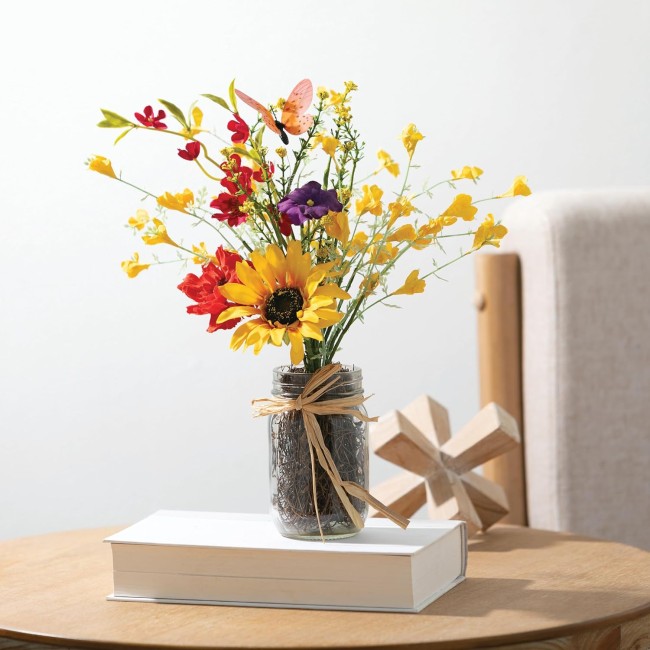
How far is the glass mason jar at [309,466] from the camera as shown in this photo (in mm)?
1039

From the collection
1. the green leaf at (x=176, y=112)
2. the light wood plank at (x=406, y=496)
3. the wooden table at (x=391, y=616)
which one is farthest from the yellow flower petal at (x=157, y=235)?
the light wood plank at (x=406, y=496)

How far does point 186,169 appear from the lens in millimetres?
2219

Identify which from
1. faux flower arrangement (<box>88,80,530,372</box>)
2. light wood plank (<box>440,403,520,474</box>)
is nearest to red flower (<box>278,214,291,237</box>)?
faux flower arrangement (<box>88,80,530,372</box>)

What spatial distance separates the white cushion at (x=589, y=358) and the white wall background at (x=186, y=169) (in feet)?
1.39

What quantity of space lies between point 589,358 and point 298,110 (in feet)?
2.96

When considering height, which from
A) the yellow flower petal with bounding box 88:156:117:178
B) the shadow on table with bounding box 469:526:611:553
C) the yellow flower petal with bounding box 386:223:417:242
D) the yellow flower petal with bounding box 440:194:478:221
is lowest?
the shadow on table with bounding box 469:526:611:553

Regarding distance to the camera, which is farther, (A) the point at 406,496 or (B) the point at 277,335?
(A) the point at 406,496

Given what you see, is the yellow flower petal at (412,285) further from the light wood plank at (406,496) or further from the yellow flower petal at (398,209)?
the light wood plank at (406,496)

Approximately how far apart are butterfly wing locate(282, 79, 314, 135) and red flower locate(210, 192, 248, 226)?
0.09 m

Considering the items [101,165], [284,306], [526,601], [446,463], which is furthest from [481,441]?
[101,165]

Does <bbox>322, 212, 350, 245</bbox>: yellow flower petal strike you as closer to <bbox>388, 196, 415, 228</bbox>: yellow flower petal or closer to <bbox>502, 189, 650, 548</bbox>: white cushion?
<bbox>388, 196, 415, 228</bbox>: yellow flower petal

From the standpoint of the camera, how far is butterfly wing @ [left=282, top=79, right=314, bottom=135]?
1.04 meters

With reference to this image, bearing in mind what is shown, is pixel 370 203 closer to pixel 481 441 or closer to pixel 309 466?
pixel 309 466

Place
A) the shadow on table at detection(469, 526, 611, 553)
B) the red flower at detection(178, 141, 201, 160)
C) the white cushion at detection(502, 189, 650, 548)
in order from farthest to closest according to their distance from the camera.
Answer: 1. the white cushion at detection(502, 189, 650, 548)
2. the shadow on table at detection(469, 526, 611, 553)
3. the red flower at detection(178, 141, 201, 160)
